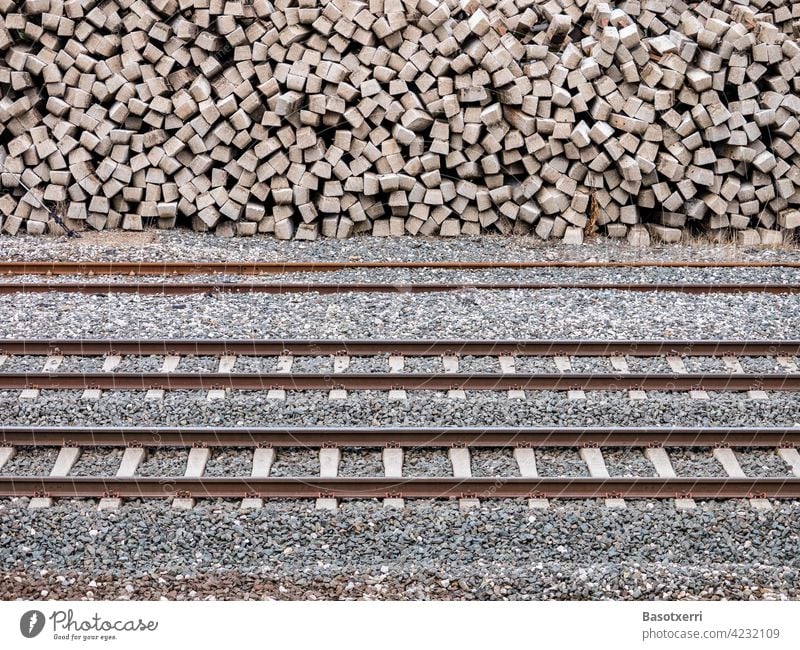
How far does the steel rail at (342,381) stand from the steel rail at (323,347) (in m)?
0.44

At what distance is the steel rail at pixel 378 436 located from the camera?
22.0 feet

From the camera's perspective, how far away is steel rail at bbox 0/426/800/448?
671 cm

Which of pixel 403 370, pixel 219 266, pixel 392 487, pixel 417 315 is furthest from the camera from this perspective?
pixel 219 266

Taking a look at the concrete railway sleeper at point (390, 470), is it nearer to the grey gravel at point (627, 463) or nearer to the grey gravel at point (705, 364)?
the grey gravel at point (627, 463)

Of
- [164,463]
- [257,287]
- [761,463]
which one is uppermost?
[761,463]

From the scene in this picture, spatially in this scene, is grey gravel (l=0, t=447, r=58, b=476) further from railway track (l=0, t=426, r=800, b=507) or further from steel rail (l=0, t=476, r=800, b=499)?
steel rail (l=0, t=476, r=800, b=499)

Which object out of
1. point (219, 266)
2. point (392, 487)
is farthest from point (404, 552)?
point (219, 266)

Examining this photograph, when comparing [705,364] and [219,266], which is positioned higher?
[705,364]

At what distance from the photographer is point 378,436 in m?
6.75

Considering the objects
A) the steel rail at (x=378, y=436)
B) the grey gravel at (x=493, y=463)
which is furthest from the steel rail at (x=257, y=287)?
the grey gravel at (x=493, y=463)

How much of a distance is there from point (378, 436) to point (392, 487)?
50 centimetres

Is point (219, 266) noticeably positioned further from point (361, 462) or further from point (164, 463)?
point (361, 462)

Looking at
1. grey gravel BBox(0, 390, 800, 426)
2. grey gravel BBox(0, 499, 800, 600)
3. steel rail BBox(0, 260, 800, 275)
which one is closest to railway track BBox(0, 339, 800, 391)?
grey gravel BBox(0, 390, 800, 426)

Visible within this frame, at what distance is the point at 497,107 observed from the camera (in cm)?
1059
